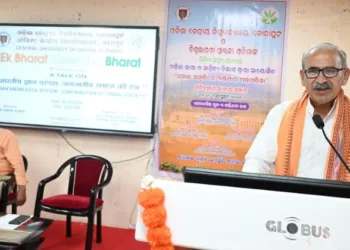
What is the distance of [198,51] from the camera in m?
3.24

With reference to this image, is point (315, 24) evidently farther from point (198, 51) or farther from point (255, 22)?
point (198, 51)

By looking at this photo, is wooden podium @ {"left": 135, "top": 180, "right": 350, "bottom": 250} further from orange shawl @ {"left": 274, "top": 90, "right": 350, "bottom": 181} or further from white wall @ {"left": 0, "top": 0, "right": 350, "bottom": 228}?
white wall @ {"left": 0, "top": 0, "right": 350, "bottom": 228}

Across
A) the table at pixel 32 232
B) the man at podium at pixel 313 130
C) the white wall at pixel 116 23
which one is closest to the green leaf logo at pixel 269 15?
the white wall at pixel 116 23

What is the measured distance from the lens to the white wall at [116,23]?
10.1 ft

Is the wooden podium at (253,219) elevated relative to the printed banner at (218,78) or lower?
lower

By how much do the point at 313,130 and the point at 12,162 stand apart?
7.67 ft

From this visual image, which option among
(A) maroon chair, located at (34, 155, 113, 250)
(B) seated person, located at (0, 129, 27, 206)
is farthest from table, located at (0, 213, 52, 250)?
(B) seated person, located at (0, 129, 27, 206)

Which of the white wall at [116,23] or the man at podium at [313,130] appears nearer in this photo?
the man at podium at [313,130]

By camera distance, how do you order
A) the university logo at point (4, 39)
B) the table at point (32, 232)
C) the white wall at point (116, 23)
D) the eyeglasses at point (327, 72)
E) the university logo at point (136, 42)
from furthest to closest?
the university logo at point (4, 39)
the university logo at point (136, 42)
the white wall at point (116, 23)
the table at point (32, 232)
the eyeglasses at point (327, 72)

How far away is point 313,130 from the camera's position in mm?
1803

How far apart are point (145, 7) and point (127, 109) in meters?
0.95

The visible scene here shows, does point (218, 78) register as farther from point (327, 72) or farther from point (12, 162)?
point (12, 162)

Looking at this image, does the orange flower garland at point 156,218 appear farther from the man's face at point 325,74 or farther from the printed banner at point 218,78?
the printed banner at point 218,78

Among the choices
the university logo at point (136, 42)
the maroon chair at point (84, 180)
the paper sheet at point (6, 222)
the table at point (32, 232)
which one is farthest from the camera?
the university logo at point (136, 42)
